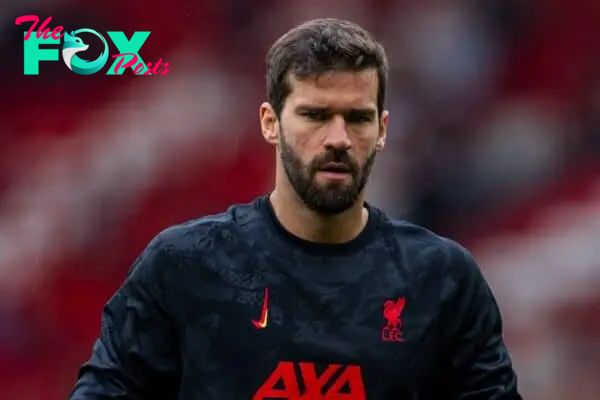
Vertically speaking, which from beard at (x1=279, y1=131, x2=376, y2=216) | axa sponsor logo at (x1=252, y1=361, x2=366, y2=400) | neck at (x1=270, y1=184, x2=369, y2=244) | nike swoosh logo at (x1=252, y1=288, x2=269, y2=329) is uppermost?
beard at (x1=279, y1=131, x2=376, y2=216)

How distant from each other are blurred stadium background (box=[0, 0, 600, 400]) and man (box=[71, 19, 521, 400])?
2.33 metres

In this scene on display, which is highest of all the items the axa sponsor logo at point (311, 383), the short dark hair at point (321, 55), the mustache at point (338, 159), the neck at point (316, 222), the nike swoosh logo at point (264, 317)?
the short dark hair at point (321, 55)

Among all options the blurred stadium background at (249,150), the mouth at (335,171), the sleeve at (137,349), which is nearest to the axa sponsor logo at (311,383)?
the sleeve at (137,349)

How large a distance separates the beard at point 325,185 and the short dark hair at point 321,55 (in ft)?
0.32

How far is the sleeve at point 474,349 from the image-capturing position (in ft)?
7.20

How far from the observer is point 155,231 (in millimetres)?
4637

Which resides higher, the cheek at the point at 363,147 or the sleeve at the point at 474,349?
the cheek at the point at 363,147
